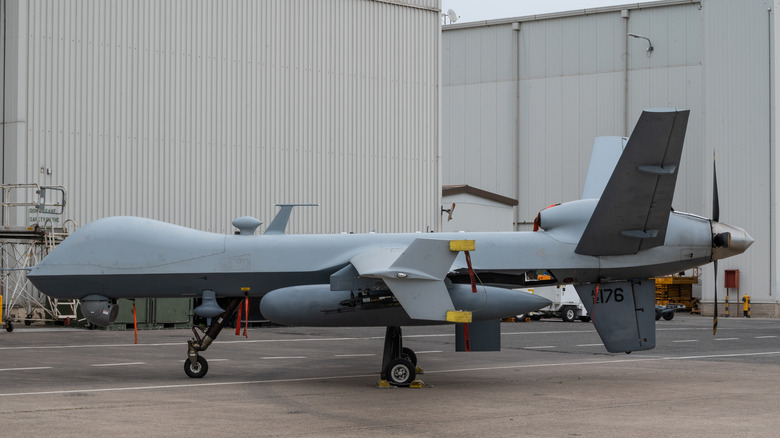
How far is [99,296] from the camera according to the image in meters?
16.3

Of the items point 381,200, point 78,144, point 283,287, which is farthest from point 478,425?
point 381,200

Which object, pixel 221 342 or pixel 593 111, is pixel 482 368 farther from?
pixel 593 111

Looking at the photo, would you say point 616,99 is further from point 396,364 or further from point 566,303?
point 396,364

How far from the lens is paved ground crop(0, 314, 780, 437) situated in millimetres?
11023

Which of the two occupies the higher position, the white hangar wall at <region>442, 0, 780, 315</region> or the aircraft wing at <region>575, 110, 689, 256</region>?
the white hangar wall at <region>442, 0, 780, 315</region>

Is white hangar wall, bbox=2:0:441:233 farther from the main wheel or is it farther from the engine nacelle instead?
the main wheel

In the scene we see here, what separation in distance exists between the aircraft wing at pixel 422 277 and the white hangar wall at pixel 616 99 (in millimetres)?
36584

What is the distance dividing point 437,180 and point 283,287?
2518 centimetres

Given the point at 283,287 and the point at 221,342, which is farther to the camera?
the point at 221,342

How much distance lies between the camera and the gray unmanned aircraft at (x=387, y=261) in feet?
49.8

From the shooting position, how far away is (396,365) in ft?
49.6

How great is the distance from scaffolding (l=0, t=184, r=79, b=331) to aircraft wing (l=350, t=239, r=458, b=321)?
18.3 meters

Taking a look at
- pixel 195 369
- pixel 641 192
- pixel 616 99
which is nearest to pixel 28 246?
pixel 195 369

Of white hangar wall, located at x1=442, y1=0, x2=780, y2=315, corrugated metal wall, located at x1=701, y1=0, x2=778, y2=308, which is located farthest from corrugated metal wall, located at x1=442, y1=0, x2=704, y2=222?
corrugated metal wall, located at x1=701, y1=0, x2=778, y2=308
